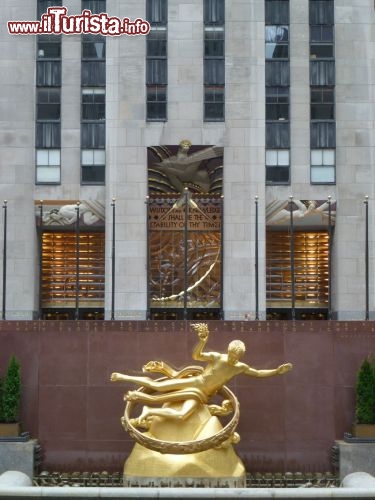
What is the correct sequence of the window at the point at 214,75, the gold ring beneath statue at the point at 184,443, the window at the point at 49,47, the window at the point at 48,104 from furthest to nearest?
the window at the point at 49,47, the window at the point at 48,104, the window at the point at 214,75, the gold ring beneath statue at the point at 184,443

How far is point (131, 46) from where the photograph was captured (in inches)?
1647

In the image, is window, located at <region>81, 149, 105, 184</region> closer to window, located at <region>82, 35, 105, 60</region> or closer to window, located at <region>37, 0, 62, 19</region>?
window, located at <region>82, 35, 105, 60</region>

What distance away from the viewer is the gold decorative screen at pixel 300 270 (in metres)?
43.6

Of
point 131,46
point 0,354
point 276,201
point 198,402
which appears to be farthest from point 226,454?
point 131,46

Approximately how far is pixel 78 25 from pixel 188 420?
22.5 meters

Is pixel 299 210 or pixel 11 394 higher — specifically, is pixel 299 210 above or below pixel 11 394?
above

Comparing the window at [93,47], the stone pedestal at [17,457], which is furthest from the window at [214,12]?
the stone pedestal at [17,457]

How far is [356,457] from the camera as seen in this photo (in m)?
27.8

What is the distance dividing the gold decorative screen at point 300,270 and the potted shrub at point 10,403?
17.4 m

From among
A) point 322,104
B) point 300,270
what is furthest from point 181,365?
point 322,104

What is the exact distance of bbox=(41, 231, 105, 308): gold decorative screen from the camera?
43.5 meters

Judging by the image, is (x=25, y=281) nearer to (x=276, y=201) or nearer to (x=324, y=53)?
(x=276, y=201)

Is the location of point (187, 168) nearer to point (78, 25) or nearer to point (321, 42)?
point (78, 25)

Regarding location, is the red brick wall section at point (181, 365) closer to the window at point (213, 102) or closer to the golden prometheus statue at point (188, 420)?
the golden prometheus statue at point (188, 420)
